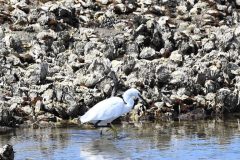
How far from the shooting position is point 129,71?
22.6m

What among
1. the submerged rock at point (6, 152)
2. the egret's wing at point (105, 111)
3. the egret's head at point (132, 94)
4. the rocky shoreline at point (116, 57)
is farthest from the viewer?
the rocky shoreline at point (116, 57)

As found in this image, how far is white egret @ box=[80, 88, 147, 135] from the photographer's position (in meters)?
18.8

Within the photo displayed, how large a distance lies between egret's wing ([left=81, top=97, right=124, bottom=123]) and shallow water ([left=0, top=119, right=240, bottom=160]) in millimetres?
398

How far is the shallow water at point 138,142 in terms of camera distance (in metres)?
16.0

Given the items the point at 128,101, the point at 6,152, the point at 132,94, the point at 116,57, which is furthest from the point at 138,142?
the point at 116,57

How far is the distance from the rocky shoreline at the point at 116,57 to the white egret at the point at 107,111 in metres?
1.24

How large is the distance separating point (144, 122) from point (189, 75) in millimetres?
2383

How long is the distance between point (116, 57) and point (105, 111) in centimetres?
547

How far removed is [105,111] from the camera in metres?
18.9

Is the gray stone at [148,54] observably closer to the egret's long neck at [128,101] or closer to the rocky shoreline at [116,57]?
the rocky shoreline at [116,57]

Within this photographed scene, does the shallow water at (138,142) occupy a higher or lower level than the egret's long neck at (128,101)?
lower

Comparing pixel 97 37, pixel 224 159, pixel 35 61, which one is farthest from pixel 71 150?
pixel 97 37

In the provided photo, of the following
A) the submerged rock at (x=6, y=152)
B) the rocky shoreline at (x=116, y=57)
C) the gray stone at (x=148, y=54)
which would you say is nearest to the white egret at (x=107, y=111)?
the rocky shoreline at (x=116, y=57)

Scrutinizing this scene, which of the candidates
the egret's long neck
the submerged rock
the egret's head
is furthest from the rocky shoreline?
the submerged rock
